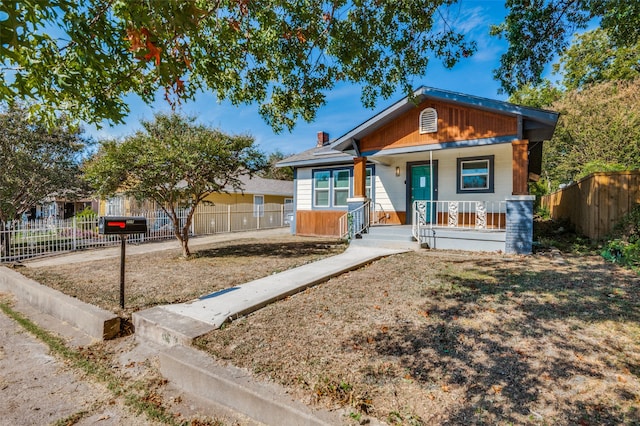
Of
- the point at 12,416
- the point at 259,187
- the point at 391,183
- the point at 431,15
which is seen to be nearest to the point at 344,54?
the point at 431,15

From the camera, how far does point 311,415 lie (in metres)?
2.23

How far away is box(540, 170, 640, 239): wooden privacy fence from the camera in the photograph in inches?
317

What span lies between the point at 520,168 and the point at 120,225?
28.9 ft

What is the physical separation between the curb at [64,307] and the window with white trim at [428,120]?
8.94 m

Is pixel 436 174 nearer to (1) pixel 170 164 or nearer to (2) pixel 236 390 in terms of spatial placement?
(1) pixel 170 164

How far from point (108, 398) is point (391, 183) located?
35.6 feet

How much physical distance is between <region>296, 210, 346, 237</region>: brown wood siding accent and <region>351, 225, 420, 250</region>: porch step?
3.06 meters

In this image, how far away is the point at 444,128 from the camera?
938 cm

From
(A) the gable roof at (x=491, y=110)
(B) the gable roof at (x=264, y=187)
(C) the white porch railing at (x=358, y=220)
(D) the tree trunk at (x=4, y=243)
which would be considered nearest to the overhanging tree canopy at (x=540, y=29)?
(A) the gable roof at (x=491, y=110)

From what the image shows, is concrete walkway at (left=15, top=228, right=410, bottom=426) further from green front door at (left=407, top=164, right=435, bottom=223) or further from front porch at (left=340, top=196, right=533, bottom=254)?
green front door at (left=407, top=164, right=435, bottom=223)

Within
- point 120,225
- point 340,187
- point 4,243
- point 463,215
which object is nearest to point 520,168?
point 463,215

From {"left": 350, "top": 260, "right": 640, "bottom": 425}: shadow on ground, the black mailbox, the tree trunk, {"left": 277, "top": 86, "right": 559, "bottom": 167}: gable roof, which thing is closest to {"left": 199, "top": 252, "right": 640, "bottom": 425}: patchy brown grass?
{"left": 350, "top": 260, "right": 640, "bottom": 425}: shadow on ground

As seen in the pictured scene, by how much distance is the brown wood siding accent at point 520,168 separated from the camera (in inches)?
316

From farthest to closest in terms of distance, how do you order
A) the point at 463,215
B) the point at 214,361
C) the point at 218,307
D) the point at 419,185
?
1. the point at 419,185
2. the point at 463,215
3. the point at 218,307
4. the point at 214,361
